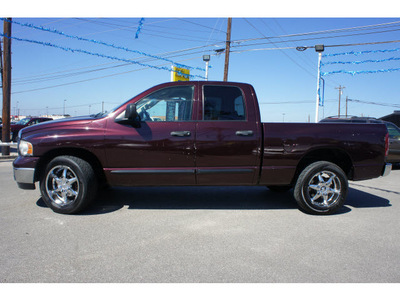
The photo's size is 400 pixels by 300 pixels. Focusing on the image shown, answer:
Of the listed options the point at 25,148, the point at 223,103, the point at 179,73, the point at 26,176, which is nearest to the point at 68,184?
the point at 26,176

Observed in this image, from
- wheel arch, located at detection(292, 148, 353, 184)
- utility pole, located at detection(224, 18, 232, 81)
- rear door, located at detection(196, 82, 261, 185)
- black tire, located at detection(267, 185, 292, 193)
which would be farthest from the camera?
utility pole, located at detection(224, 18, 232, 81)

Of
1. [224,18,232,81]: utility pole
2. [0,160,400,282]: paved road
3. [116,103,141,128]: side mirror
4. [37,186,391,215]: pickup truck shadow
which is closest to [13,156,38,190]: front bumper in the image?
[0,160,400,282]: paved road

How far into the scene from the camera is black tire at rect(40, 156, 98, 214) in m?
4.10

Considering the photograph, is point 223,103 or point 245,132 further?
point 223,103

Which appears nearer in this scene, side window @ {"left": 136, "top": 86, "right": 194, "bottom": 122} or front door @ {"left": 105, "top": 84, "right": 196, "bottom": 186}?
front door @ {"left": 105, "top": 84, "right": 196, "bottom": 186}

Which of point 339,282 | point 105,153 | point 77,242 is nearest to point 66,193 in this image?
point 105,153

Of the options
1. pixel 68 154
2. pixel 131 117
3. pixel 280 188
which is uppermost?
pixel 131 117

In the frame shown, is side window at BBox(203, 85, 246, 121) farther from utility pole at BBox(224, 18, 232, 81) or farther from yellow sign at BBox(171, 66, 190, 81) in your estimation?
yellow sign at BBox(171, 66, 190, 81)

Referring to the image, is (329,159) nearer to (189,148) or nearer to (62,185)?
(189,148)

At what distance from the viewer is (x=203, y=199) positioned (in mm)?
5211

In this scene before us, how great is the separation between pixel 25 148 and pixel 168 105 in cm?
215

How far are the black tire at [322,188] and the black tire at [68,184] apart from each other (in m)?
3.08

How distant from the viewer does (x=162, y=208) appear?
4594 millimetres

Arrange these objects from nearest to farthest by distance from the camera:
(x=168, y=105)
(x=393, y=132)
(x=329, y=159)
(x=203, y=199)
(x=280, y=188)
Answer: (x=168, y=105) → (x=329, y=159) → (x=203, y=199) → (x=280, y=188) → (x=393, y=132)
